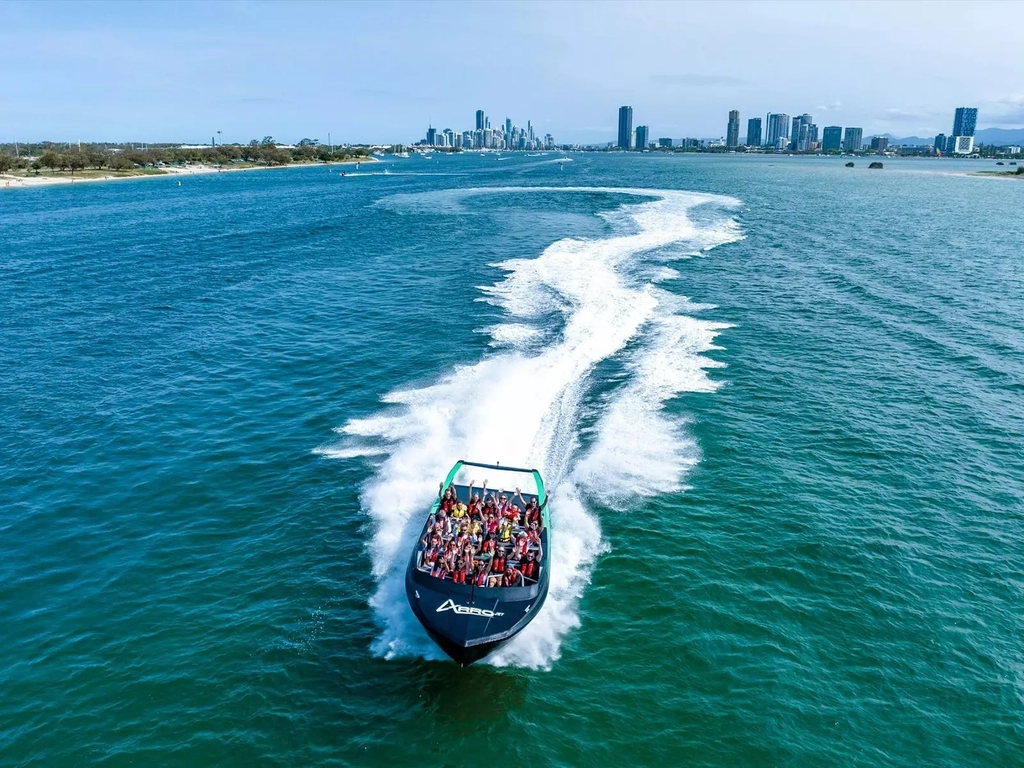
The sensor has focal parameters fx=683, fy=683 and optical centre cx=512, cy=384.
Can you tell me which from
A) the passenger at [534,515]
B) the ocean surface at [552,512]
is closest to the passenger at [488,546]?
the passenger at [534,515]

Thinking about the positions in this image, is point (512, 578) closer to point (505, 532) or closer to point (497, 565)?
point (497, 565)

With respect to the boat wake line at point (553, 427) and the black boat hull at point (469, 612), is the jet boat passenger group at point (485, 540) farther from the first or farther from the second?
the boat wake line at point (553, 427)

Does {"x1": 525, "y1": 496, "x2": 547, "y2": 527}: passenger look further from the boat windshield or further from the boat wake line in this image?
the boat wake line

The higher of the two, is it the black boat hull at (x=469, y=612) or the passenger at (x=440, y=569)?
the passenger at (x=440, y=569)

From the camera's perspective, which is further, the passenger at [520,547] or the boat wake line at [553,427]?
the boat wake line at [553,427]

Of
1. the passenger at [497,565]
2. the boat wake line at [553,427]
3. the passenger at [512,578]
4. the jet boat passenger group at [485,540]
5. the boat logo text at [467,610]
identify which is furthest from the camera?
the boat wake line at [553,427]

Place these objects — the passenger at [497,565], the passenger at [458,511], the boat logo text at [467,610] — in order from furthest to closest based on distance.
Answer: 1. the passenger at [458,511]
2. the passenger at [497,565]
3. the boat logo text at [467,610]

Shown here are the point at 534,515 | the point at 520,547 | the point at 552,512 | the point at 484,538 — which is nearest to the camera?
the point at 520,547

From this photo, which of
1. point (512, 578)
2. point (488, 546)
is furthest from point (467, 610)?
point (488, 546)
